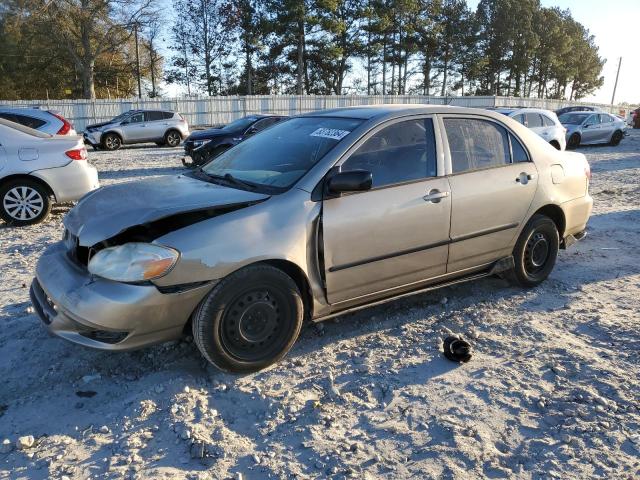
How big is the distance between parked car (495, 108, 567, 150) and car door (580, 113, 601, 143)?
244 inches

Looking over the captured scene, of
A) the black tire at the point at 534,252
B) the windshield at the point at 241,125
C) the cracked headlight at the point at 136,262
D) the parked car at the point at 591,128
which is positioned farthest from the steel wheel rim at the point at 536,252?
the parked car at the point at 591,128

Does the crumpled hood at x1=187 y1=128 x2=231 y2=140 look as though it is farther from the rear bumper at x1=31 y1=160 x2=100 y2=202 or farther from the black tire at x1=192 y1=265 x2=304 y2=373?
the black tire at x1=192 y1=265 x2=304 y2=373

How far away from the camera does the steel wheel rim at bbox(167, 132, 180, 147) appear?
21.4m

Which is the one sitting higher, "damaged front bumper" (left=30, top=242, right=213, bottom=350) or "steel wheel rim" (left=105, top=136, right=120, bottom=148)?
"damaged front bumper" (left=30, top=242, right=213, bottom=350)

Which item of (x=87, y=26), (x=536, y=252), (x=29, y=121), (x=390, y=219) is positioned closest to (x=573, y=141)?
(x=536, y=252)

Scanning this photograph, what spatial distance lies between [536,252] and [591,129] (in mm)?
18676

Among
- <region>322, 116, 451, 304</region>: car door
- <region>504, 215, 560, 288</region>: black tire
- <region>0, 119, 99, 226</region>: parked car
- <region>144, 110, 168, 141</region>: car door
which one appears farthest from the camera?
<region>144, 110, 168, 141</region>: car door

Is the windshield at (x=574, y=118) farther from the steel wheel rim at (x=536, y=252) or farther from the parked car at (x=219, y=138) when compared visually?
the steel wheel rim at (x=536, y=252)

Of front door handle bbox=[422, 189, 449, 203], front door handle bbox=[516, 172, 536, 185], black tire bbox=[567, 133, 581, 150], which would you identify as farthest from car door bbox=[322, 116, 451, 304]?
black tire bbox=[567, 133, 581, 150]

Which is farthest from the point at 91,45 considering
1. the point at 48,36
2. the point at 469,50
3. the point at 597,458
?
the point at 597,458

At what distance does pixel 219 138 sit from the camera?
14305 millimetres

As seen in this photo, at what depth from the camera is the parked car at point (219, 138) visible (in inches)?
543

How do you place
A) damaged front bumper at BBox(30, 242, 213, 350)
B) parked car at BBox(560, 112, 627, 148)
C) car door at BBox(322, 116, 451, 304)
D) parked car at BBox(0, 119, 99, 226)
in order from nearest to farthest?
damaged front bumper at BBox(30, 242, 213, 350)
car door at BBox(322, 116, 451, 304)
parked car at BBox(0, 119, 99, 226)
parked car at BBox(560, 112, 627, 148)

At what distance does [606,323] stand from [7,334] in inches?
175
